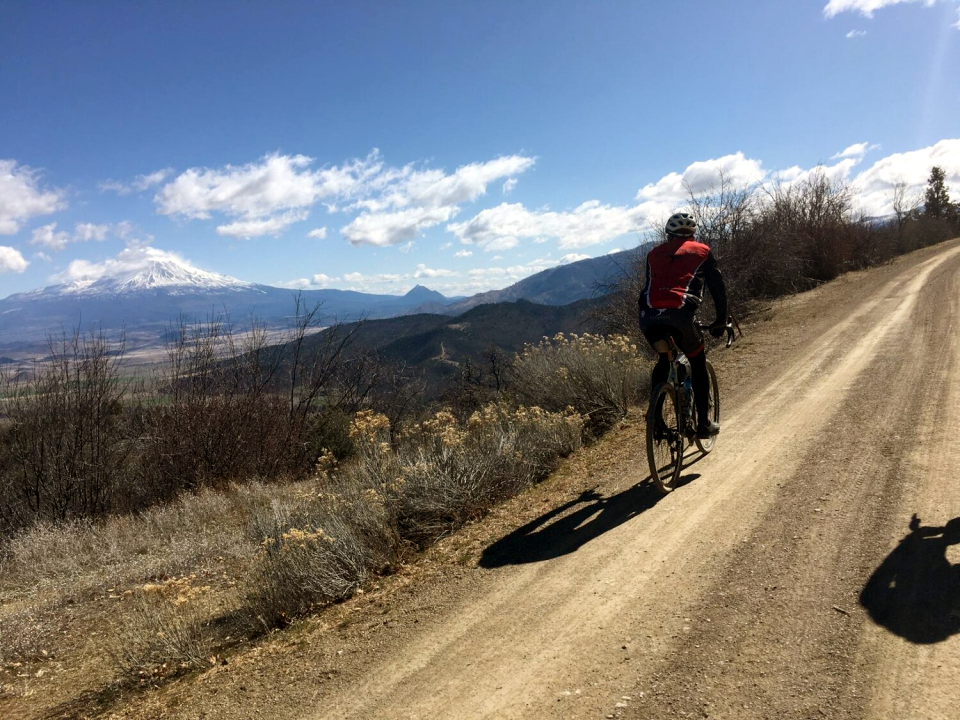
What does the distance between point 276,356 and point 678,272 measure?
12.1 metres

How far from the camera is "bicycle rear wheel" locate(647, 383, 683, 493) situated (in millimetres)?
4445

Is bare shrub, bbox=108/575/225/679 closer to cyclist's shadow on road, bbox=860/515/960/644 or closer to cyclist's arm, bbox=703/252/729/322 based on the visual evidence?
cyclist's shadow on road, bbox=860/515/960/644

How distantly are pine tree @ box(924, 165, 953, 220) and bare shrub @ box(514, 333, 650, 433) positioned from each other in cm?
4983

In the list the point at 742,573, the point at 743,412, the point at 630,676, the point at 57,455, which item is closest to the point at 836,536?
the point at 742,573

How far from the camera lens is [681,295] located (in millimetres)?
4312

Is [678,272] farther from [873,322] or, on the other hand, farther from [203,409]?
[203,409]

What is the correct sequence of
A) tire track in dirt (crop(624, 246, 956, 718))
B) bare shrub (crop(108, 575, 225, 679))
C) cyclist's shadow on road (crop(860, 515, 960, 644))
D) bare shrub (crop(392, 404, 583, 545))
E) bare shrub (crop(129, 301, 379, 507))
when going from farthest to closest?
bare shrub (crop(129, 301, 379, 507)), bare shrub (crop(392, 404, 583, 545)), bare shrub (crop(108, 575, 225, 679)), cyclist's shadow on road (crop(860, 515, 960, 644)), tire track in dirt (crop(624, 246, 956, 718))

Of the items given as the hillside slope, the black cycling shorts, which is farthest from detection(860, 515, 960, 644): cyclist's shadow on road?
the black cycling shorts

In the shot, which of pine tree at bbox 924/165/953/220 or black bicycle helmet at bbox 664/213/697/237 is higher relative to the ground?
pine tree at bbox 924/165/953/220

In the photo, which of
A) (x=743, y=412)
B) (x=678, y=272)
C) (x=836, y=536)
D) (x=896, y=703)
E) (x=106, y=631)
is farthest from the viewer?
(x=743, y=412)

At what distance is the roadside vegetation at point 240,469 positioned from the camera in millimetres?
4109

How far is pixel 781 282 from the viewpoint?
18.7m

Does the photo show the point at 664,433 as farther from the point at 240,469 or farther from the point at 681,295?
the point at 240,469

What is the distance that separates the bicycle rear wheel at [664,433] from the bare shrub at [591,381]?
2334mm
